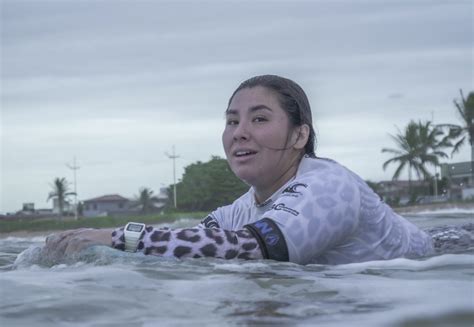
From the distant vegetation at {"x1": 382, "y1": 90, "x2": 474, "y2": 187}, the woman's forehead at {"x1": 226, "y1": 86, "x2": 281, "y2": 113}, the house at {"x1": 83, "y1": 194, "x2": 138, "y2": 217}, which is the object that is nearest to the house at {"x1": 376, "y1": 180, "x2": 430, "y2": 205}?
the distant vegetation at {"x1": 382, "y1": 90, "x2": 474, "y2": 187}

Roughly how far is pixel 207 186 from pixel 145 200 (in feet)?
54.0

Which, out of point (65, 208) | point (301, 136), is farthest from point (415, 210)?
point (65, 208)

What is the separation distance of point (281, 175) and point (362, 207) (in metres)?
0.41

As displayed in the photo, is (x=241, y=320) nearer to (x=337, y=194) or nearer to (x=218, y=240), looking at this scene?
(x=218, y=240)

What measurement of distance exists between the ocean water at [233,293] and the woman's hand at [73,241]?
0.13ft

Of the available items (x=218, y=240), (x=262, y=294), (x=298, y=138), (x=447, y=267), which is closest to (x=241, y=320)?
(x=262, y=294)

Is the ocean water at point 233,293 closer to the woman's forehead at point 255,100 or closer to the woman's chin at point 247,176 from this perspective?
the woman's chin at point 247,176

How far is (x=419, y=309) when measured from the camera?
5.12 feet

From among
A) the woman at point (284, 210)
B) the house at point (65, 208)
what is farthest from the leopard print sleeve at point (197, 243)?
the house at point (65, 208)

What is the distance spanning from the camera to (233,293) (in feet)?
6.44

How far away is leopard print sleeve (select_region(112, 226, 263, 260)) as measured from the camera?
2.42 meters

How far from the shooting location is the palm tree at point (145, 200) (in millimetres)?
56656

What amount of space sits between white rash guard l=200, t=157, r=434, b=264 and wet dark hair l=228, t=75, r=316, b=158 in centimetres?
19

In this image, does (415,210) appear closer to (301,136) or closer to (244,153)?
(301,136)
